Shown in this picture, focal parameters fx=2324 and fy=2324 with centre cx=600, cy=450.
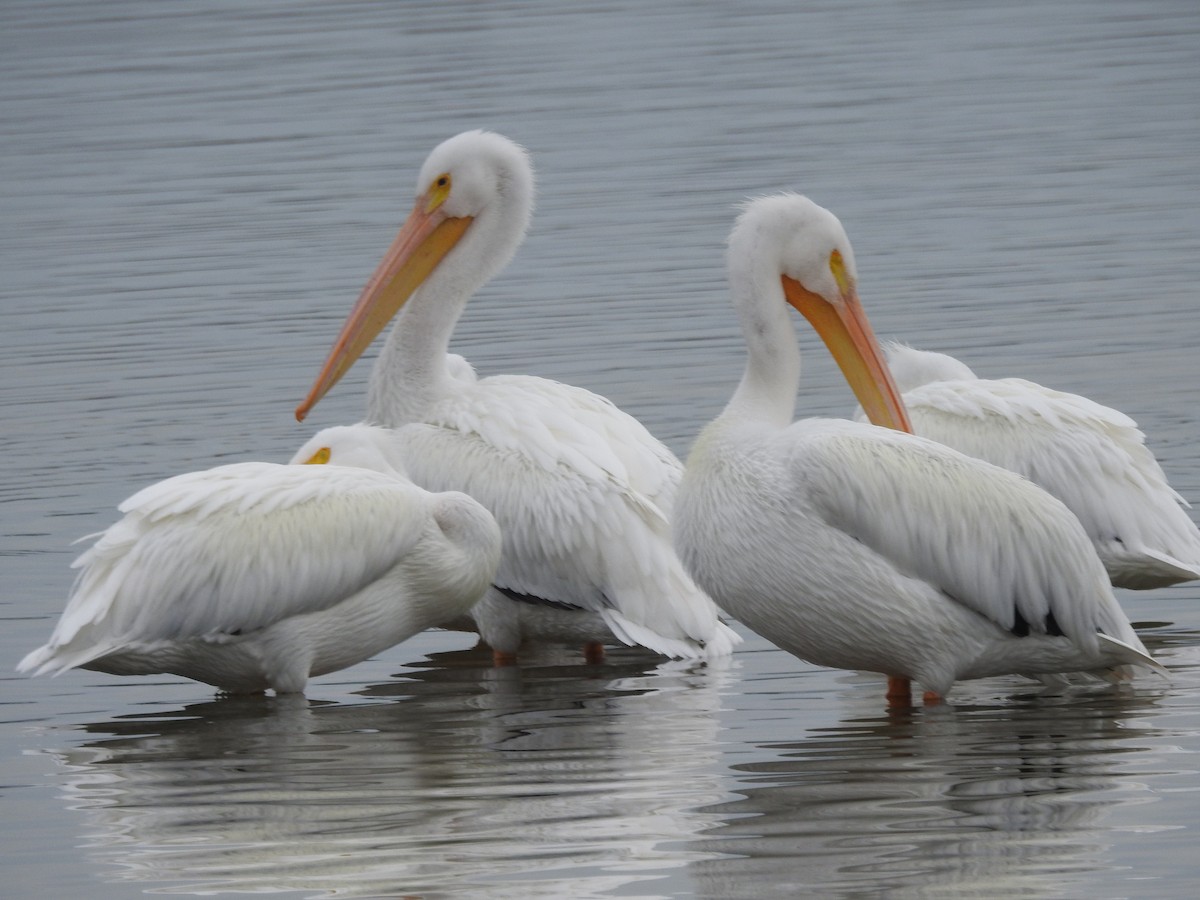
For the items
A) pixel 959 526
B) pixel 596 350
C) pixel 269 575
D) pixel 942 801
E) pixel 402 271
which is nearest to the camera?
pixel 942 801

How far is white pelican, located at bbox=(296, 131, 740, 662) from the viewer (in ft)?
20.5

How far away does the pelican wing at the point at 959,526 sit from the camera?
5.40 m

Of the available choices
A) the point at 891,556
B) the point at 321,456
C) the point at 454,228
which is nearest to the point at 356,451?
the point at 321,456

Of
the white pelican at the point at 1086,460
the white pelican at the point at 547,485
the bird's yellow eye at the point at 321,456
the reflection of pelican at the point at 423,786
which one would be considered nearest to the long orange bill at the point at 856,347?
the white pelican at the point at 1086,460

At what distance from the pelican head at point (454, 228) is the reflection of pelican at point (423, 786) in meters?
1.37

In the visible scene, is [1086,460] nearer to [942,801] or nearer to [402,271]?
[942,801]

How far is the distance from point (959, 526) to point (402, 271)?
8.21ft

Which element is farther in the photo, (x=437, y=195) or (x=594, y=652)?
(x=437, y=195)

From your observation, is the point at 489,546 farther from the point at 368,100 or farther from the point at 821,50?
the point at 821,50

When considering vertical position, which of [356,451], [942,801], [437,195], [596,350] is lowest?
[942,801]

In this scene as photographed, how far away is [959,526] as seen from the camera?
545 centimetres

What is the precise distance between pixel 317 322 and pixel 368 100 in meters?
8.51

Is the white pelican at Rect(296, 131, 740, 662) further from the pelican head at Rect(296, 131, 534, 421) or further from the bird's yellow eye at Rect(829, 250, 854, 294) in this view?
the bird's yellow eye at Rect(829, 250, 854, 294)

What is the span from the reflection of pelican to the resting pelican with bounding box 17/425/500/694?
0.19 m
